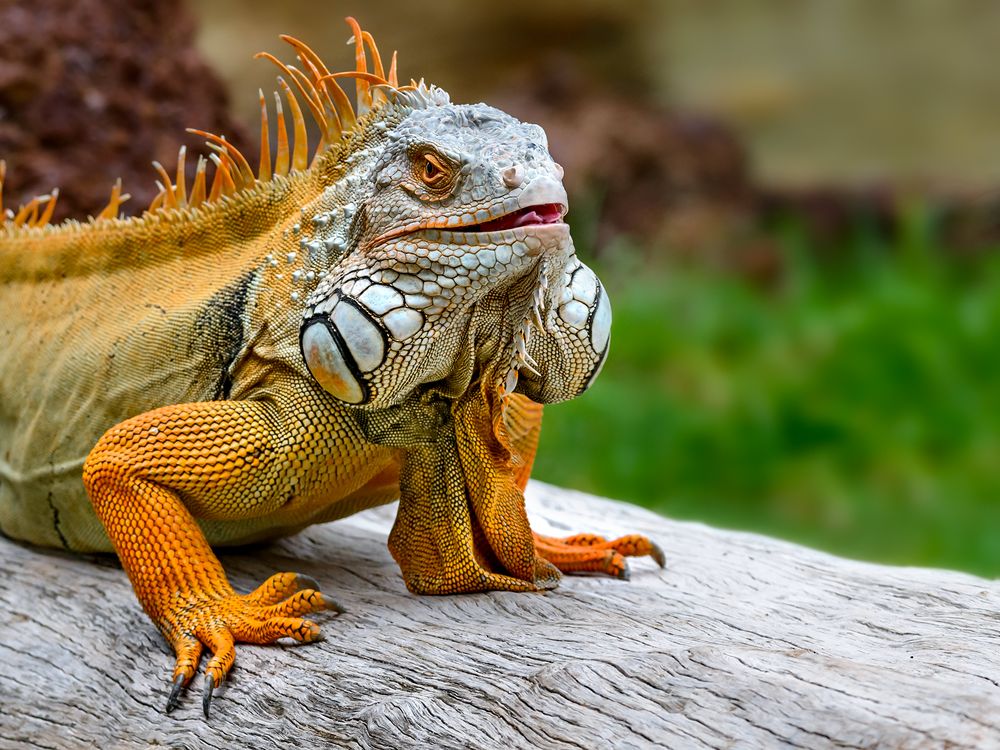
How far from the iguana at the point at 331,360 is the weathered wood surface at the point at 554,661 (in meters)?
0.14

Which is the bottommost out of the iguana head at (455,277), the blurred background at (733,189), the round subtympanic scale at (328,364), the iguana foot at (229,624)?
the iguana foot at (229,624)

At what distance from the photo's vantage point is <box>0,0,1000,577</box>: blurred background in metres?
6.49

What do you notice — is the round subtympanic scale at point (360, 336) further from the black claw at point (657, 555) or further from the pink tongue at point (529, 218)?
the black claw at point (657, 555)

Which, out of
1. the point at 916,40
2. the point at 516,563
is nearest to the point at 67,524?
the point at 516,563

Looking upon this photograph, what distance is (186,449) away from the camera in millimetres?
3299

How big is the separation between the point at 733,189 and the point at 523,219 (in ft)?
31.5

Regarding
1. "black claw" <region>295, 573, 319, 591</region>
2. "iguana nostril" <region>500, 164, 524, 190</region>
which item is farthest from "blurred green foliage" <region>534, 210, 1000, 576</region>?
"iguana nostril" <region>500, 164, 524, 190</region>

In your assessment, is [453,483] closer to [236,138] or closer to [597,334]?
[597,334]

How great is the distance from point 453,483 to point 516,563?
343 mm

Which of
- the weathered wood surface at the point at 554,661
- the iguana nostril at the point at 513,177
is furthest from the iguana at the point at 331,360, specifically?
the weathered wood surface at the point at 554,661

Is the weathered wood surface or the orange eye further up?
the orange eye

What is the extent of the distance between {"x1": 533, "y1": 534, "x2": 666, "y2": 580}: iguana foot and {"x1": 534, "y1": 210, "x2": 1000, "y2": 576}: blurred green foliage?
266 cm

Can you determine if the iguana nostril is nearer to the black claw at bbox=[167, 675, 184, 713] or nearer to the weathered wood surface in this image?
the weathered wood surface

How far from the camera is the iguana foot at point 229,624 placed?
3172mm
